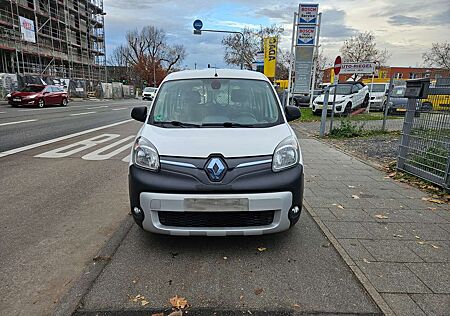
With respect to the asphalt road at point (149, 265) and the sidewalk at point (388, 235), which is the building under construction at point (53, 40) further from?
the sidewalk at point (388, 235)

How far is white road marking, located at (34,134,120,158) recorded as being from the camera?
Answer: 7.77 meters

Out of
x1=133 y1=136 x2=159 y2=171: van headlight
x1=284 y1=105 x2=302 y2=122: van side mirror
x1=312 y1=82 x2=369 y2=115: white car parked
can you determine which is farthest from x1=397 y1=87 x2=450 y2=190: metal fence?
x1=312 y1=82 x2=369 y2=115: white car parked

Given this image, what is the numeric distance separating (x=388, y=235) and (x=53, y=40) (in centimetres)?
4958

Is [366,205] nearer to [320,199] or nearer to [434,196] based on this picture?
[320,199]

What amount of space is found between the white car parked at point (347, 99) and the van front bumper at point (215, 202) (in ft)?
51.8

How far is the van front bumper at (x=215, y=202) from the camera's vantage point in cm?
295

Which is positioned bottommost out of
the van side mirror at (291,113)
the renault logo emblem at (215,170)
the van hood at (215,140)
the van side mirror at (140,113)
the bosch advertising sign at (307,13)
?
the renault logo emblem at (215,170)

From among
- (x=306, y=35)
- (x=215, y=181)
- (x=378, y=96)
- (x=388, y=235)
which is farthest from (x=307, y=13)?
(x=215, y=181)

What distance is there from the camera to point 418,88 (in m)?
5.68

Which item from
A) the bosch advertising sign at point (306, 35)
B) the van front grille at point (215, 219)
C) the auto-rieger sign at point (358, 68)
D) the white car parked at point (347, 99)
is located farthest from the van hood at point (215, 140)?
the bosch advertising sign at point (306, 35)

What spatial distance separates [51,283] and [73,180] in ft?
10.9

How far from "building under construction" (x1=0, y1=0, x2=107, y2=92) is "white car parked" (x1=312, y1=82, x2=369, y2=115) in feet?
85.4

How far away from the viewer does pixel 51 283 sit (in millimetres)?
2766

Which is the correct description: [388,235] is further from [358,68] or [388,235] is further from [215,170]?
[358,68]
